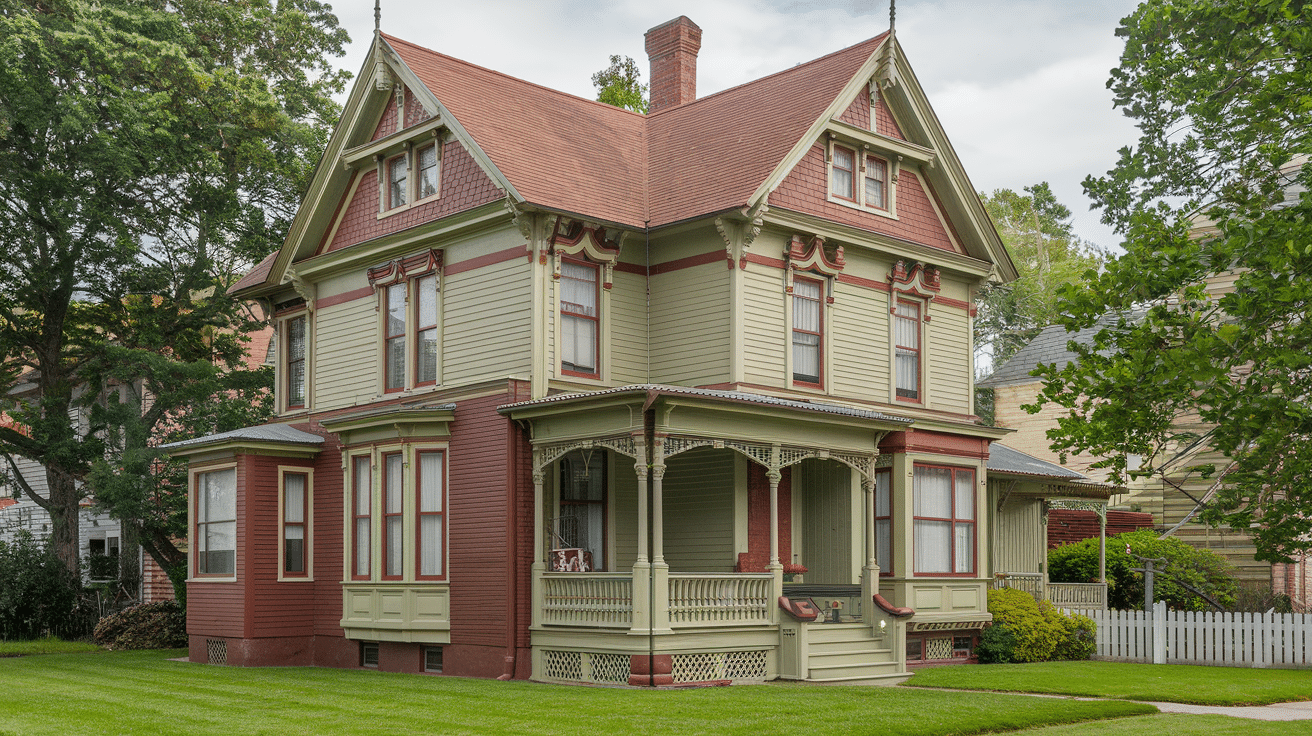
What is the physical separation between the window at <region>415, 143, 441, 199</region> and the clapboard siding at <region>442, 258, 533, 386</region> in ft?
6.02

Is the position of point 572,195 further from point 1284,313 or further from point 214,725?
point 1284,313

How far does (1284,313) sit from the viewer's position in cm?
1298

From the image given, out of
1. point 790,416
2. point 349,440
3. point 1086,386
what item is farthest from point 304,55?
point 1086,386

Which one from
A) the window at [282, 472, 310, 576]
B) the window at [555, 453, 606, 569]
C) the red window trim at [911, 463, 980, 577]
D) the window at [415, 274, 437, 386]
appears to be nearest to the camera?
the window at [555, 453, 606, 569]

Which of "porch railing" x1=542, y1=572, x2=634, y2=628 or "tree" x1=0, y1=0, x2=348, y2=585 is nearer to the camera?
"porch railing" x1=542, y1=572, x2=634, y2=628

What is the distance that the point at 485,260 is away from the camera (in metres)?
22.8

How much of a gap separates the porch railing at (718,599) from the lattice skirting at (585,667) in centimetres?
107

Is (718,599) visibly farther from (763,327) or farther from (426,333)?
(426,333)

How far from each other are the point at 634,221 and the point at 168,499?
45.4 ft

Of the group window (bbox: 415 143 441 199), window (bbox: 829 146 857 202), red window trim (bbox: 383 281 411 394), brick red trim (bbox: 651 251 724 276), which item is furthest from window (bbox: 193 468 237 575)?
window (bbox: 829 146 857 202)

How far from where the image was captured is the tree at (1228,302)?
12641 millimetres

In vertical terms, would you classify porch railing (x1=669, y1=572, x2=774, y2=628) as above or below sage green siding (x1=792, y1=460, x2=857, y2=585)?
below

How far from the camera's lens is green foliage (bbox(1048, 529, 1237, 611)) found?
29.5 m

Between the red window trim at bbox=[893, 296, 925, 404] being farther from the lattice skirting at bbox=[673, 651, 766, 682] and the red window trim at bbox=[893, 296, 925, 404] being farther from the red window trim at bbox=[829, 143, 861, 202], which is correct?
the lattice skirting at bbox=[673, 651, 766, 682]
